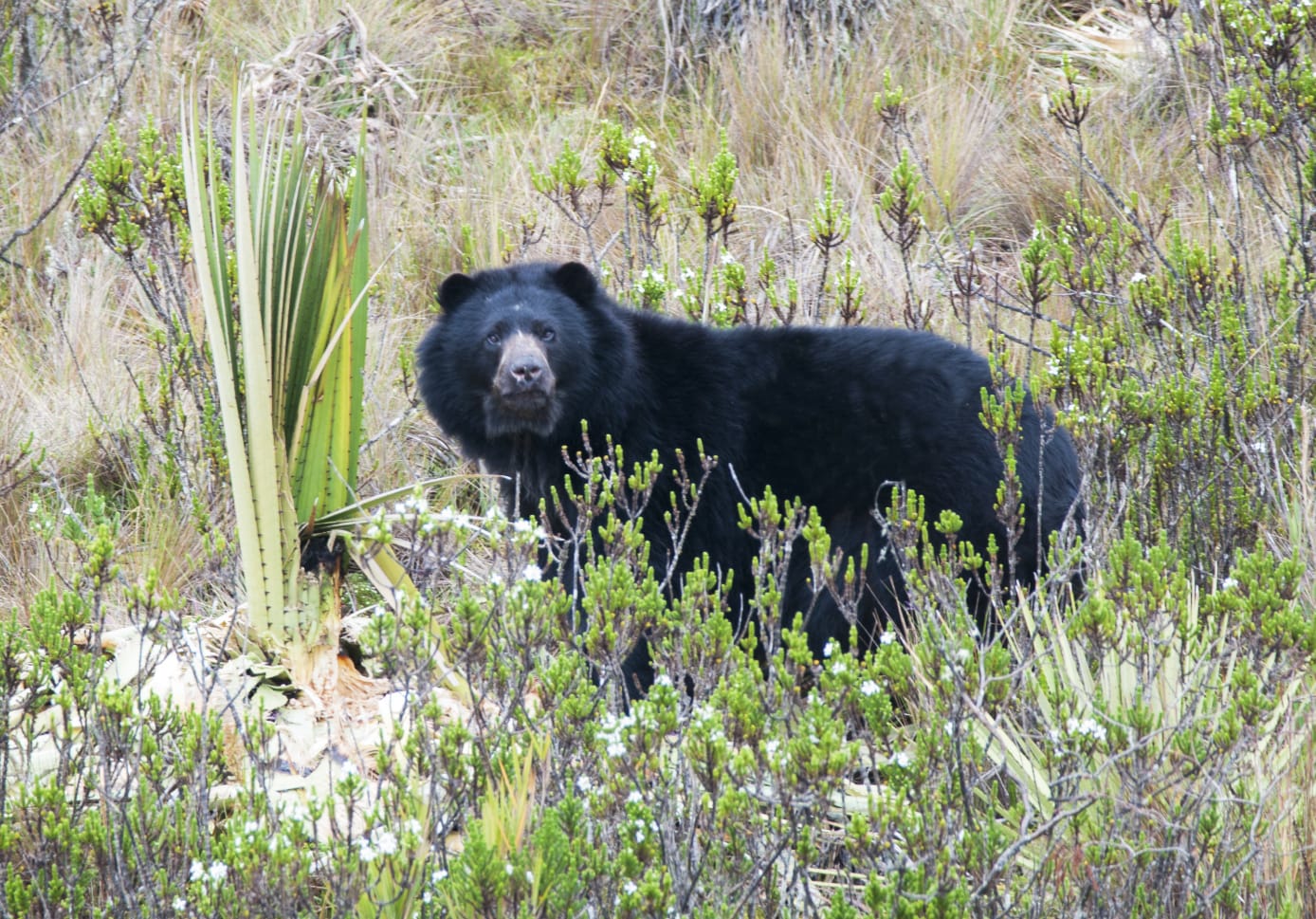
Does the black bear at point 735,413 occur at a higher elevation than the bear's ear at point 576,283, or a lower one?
lower

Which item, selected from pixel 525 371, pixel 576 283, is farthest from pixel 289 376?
pixel 576 283

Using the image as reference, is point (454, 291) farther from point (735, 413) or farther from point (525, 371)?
point (735, 413)

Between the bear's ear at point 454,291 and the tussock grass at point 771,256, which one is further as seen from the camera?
the bear's ear at point 454,291

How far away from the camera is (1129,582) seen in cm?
288

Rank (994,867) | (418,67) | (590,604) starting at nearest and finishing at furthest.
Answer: (994,867), (590,604), (418,67)

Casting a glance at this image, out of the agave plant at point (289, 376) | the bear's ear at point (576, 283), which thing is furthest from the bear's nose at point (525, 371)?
the agave plant at point (289, 376)

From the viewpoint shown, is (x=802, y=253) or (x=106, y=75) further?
(x=106, y=75)

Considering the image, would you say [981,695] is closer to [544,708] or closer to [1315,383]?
[544,708]

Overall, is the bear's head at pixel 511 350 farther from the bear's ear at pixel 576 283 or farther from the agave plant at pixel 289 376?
the agave plant at pixel 289 376

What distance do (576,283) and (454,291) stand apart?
0.48 m

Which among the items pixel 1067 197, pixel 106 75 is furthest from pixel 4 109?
pixel 1067 197

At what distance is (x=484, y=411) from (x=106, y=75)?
5.01 metres

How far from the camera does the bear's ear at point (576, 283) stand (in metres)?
5.31

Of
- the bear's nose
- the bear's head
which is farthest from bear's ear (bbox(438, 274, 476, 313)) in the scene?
the bear's nose
